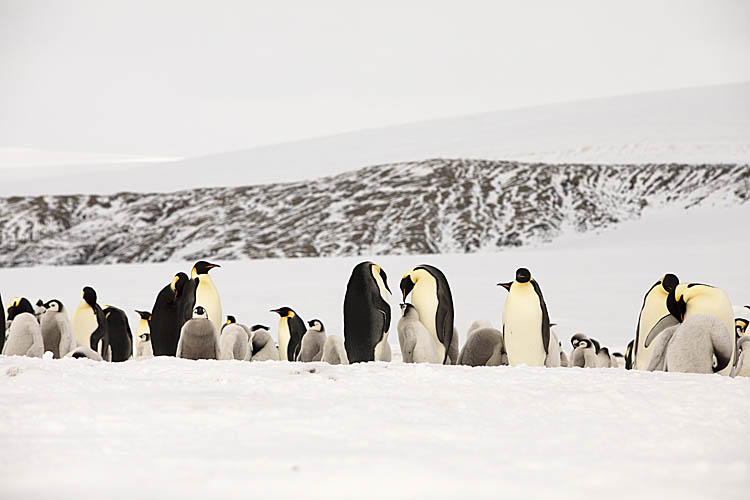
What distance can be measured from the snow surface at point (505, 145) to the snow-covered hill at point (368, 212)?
378 centimetres

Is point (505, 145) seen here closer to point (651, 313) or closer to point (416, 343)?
point (651, 313)

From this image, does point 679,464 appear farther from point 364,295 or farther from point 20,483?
point 364,295

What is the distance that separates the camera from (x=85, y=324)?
22.2ft

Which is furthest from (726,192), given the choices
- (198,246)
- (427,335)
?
(427,335)

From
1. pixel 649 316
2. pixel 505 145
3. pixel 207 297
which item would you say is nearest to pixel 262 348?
pixel 207 297

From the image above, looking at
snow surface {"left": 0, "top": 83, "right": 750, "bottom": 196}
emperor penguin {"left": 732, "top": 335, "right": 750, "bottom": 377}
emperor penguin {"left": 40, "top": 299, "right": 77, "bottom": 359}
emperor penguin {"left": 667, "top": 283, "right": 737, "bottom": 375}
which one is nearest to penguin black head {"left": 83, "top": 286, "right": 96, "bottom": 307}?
emperor penguin {"left": 40, "top": 299, "right": 77, "bottom": 359}

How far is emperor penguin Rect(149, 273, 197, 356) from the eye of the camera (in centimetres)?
567

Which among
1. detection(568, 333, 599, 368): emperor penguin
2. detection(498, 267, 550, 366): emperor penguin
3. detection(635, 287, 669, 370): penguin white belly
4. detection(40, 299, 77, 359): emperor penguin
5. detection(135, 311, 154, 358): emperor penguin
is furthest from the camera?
detection(135, 311, 154, 358): emperor penguin

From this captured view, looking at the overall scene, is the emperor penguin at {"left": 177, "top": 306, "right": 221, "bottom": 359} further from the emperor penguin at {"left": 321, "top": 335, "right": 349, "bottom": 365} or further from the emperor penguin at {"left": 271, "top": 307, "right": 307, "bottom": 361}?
the emperor penguin at {"left": 271, "top": 307, "right": 307, "bottom": 361}

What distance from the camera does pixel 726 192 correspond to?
2033cm

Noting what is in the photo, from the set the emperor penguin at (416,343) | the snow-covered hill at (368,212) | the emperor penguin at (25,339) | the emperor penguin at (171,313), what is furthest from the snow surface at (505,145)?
the emperor penguin at (25,339)

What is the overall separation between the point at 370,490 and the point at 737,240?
15849 mm

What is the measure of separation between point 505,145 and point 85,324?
25958 mm

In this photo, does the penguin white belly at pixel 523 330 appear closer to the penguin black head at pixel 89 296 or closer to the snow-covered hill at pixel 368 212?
the penguin black head at pixel 89 296
